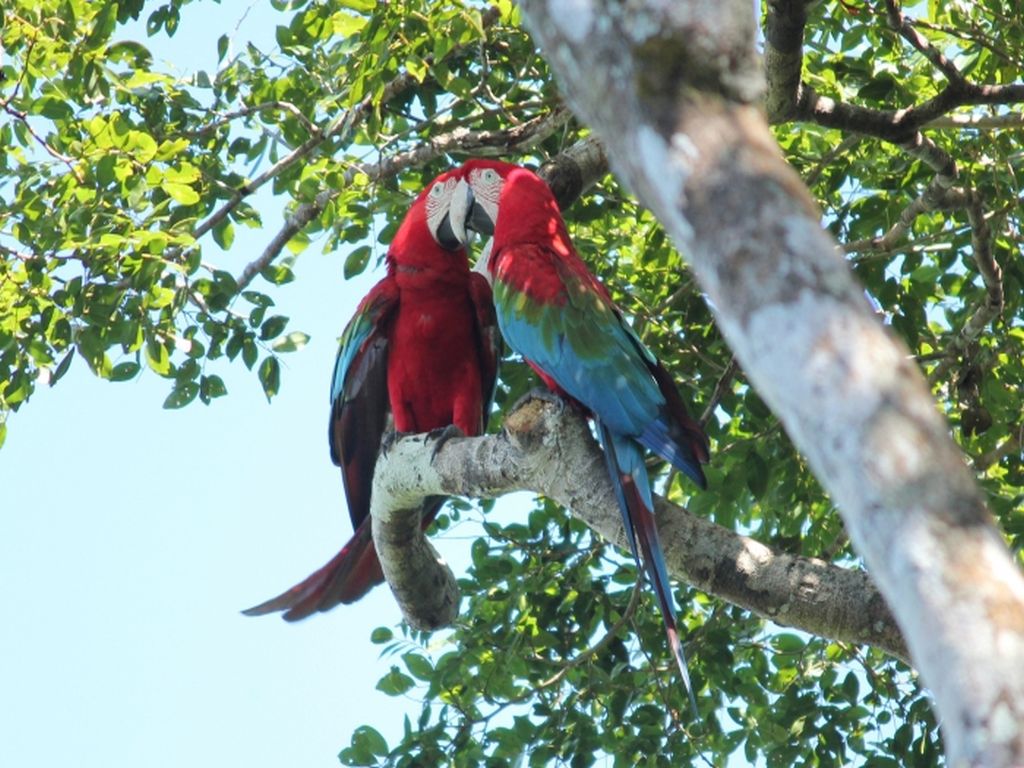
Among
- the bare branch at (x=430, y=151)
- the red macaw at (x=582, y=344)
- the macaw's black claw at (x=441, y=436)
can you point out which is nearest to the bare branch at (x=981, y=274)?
the red macaw at (x=582, y=344)

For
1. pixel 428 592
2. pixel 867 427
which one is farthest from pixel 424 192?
pixel 867 427

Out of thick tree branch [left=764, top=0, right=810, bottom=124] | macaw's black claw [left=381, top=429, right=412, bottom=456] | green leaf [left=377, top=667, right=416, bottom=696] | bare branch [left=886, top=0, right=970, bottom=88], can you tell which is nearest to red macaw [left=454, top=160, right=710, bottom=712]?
macaw's black claw [left=381, top=429, right=412, bottom=456]

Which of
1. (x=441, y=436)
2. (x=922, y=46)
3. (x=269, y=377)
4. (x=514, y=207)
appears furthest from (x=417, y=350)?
(x=922, y=46)

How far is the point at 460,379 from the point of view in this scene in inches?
144

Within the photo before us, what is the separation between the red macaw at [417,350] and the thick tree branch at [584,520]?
0.66 m

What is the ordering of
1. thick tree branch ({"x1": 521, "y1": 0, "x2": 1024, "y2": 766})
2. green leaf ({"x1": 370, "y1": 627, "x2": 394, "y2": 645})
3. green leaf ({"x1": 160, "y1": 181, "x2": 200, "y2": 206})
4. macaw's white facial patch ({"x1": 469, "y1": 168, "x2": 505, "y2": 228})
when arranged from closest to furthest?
thick tree branch ({"x1": 521, "y1": 0, "x2": 1024, "y2": 766})
green leaf ({"x1": 160, "y1": 181, "x2": 200, "y2": 206})
macaw's white facial patch ({"x1": 469, "y1": 168, "x2": 505, "y2": 228})
green leaf ({"x1": 370, "y1": 627, "x2": 394, "y2": 645})

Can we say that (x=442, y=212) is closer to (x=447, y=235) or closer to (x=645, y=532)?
(x=447, y=235)

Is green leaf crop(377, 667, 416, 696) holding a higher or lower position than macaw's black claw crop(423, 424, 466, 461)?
lower

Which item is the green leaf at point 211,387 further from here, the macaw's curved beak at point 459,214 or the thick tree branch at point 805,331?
the thick tree branch at point 805,331

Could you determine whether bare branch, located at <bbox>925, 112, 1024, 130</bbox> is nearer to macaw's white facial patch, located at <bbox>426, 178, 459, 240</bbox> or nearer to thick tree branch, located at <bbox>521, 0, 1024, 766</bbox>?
macaw's white facial patch, located at <bbox>426, 178, 459, 240</bbox>

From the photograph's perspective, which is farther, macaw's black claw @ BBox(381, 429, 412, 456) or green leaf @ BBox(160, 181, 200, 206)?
green leaf @ BBox(160, 181, 200, 206)

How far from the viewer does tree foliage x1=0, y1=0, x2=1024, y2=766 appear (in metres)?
3.38

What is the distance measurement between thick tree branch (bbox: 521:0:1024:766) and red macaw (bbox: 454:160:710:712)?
127cm

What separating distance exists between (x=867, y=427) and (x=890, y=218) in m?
2.76
